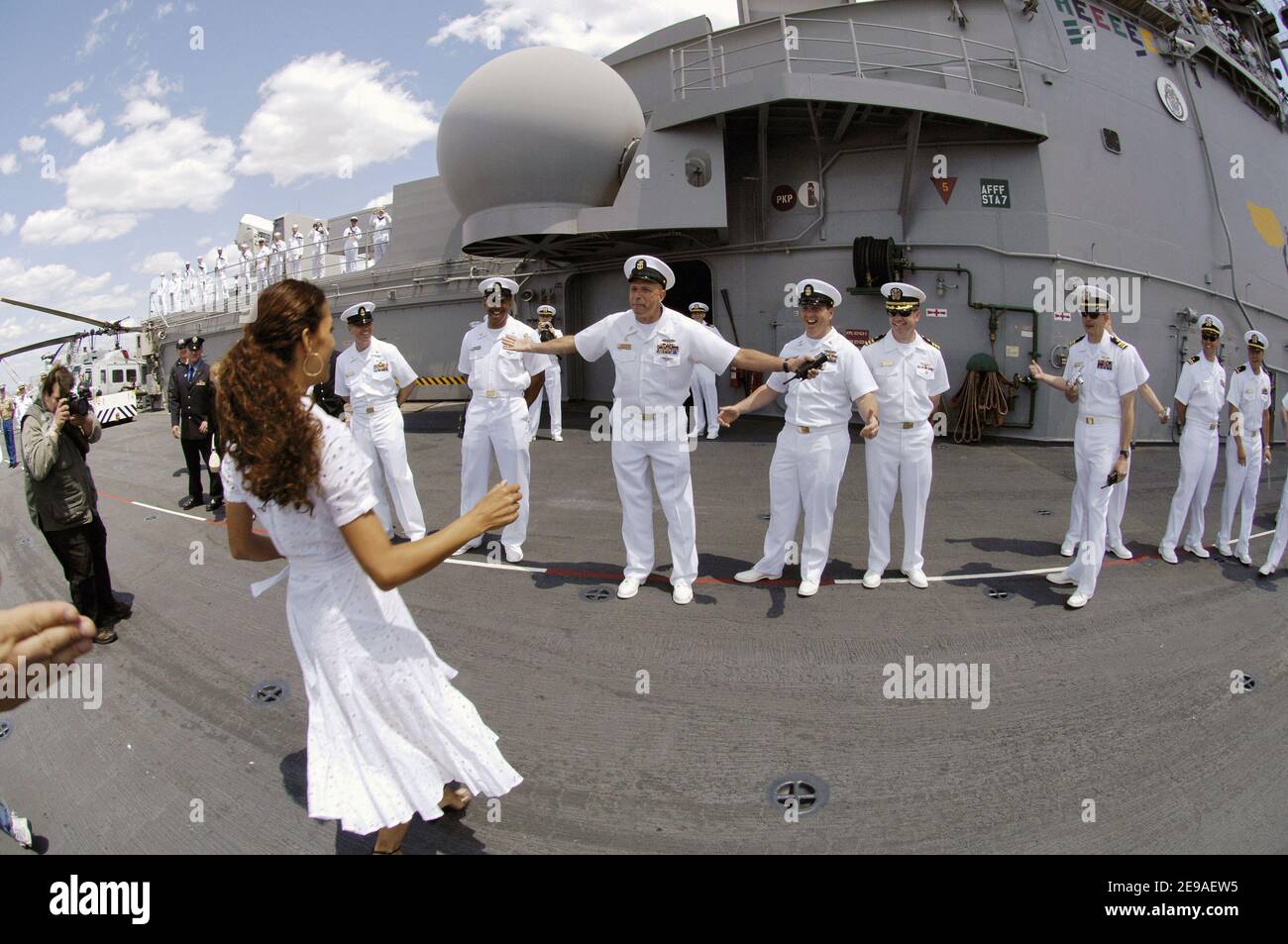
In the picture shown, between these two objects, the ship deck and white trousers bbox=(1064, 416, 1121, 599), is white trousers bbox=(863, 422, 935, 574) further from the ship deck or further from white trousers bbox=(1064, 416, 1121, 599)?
white trousers bbox=(1064, 416, 1121, 599)

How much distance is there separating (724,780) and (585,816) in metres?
0.56

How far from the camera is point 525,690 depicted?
10.9 feet

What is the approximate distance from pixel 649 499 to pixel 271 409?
3110 millimetres

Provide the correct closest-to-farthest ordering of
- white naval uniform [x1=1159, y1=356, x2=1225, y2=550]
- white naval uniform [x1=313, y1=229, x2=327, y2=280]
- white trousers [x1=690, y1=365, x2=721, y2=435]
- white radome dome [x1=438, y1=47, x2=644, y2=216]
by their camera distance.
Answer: white naval uniform [x1=1159, y1=356, x2=1225, y2=550]
white radome dome [x1=438, y1=47, x2=644, y2=216]
white trousers [x1=690, y1=365, x2=721, y2=435]
white naval uniform [x1=313, y1=229, x2=327, y2=280]

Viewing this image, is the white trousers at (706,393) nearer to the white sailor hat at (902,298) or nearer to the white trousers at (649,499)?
the white sailor hat at (902,298)

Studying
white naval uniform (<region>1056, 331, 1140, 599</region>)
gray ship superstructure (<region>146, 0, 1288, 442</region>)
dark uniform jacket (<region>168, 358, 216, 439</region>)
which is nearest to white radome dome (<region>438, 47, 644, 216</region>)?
gray ship superstructure (<region>146, 0, 1288, 442</region>)

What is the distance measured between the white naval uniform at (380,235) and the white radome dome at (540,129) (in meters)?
7.55

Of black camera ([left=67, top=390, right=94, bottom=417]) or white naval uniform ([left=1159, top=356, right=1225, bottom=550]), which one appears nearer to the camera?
black camera ([left=67, top=390, right=94, bottom=417])

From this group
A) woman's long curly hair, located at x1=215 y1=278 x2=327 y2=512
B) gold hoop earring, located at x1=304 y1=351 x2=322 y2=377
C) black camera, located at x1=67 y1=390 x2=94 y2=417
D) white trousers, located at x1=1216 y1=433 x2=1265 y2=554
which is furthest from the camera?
white trousers, located at x1=1216 y1=433 x2=1265 y2=554

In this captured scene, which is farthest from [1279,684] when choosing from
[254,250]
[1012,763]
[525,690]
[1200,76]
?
[254,250]

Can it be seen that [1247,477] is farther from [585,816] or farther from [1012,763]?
[585,816]

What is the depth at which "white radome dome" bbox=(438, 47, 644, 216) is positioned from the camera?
10344 millimetres

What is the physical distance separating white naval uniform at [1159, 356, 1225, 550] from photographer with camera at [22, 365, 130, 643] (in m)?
7.85

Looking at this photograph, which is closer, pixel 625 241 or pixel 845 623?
pixel 845 623
